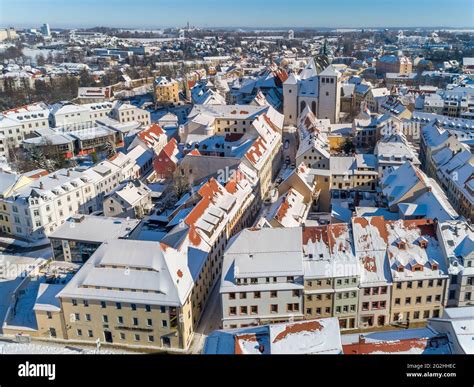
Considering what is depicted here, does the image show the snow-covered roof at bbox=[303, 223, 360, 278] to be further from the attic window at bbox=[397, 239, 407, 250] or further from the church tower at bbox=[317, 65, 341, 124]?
the church tower at bbox=[317, 65, 341, 124]

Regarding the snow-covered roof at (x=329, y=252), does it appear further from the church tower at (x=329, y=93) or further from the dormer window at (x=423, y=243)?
the church tower at (x=329, y=93)

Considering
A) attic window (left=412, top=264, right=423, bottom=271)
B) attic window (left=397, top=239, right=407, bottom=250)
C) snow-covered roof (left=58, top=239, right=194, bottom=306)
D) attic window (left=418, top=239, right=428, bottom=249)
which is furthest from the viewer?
attic window (left=418, top=239, right=428, bottom=249)

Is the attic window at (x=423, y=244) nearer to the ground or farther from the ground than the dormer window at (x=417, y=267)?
farther from the ground

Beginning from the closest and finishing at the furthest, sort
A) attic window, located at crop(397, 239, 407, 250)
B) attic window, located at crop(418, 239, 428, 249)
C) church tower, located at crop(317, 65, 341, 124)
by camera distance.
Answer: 1. attic window, located at crop(397, 239, 407, 250)
2. attic window, located at crop(418, 239, 428, 249)
3. church tower, located at crop(317, 65, 341, 124)

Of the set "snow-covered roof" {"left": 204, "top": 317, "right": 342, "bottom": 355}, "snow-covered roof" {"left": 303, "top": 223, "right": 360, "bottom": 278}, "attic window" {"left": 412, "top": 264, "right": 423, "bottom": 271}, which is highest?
"snow-covered roof" {"left": 204, "top": 317, "right": 342, "bottom": 355}

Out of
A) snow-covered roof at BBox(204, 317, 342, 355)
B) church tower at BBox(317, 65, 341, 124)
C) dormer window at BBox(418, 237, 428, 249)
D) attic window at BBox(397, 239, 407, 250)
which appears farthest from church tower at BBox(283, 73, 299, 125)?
snow-covered roof at BBox(204, 317, 342, 355)

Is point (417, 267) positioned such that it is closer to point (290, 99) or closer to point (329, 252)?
point (329, 252)

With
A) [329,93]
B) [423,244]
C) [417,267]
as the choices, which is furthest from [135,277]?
[329,93]

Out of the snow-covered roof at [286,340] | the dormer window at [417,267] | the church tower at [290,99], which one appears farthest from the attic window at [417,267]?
the church tower at [290,99]

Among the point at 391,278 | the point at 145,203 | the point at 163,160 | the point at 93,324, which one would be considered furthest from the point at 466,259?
the point at 163,160

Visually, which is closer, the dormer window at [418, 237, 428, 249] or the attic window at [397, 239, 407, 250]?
the attic window at [397, 239, 407, 250]

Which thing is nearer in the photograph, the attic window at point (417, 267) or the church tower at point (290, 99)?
the attic window at point (417, 267)

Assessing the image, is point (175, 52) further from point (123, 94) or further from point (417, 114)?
point (417, 114)
